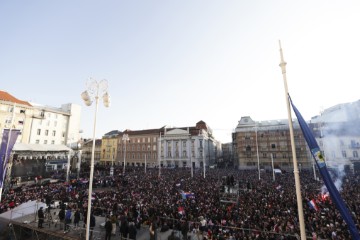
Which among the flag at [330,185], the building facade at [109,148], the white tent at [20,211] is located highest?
the building facade at [109,148]

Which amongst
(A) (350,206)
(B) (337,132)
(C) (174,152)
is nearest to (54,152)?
(A) (350,206)

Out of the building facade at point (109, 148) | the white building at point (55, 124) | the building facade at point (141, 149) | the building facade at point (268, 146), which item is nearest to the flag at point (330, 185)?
the white building at point (55, 124)

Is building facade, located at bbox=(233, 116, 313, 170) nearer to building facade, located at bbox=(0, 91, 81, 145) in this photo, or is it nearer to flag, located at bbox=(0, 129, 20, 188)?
building facade, located at bbox=(0, 91, 81, 145)

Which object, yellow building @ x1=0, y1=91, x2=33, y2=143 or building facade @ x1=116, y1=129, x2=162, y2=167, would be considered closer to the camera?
yellow building @ x1=0, y1=91, x2=33, y2=143

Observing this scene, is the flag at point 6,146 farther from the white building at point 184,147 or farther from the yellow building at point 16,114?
the white building at point 184,147

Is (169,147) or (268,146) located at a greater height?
(169,147)

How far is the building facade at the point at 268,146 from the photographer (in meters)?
59.9

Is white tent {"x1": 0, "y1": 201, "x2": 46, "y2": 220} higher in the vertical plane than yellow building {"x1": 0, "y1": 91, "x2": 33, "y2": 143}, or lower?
lower

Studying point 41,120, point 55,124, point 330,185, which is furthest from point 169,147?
point 330,185

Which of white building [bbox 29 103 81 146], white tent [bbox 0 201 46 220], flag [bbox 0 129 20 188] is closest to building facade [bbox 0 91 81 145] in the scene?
white building [bbox 29 103 81 146]

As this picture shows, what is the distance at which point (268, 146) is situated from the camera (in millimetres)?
65125

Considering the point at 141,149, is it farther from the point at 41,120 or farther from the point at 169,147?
the point at 41,120

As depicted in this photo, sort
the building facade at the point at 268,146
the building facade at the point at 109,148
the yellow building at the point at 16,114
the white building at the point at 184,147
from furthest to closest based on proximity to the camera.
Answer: the building facade at the point at 109,148 < the white building at the point at 184,147 < the building facade at the point at 268,146 < the yellow building at the point at 16,114

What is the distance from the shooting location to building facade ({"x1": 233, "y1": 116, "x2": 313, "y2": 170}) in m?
59.9
